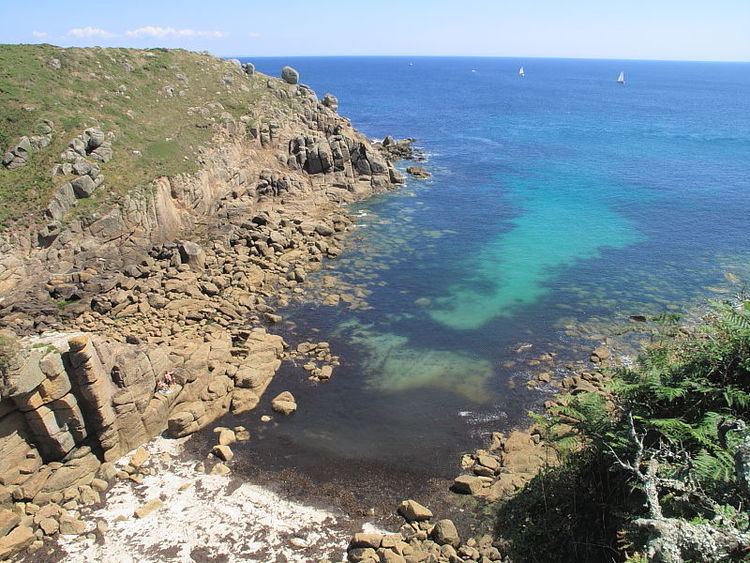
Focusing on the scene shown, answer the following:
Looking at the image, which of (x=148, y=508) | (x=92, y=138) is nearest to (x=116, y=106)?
(x=92, y=138)

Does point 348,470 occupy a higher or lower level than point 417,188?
lower

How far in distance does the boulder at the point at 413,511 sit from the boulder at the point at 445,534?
2.41ft

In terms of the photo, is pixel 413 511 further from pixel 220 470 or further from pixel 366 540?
pixel 220 470

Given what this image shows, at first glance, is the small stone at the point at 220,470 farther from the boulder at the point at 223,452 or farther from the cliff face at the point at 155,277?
the cliff face at the point at 155,277

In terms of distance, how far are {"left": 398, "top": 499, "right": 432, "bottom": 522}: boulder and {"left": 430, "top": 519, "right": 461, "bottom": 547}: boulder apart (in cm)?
73

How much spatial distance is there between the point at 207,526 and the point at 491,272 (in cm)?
2986

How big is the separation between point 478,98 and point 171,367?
160m

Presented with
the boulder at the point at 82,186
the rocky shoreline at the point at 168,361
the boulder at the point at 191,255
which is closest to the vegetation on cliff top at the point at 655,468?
the rocky shoreline at the point at 168,361

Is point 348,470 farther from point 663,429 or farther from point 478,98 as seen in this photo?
point 478,98

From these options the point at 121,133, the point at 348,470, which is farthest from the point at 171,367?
the point at 121,133

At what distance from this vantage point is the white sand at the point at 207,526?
19.9 m

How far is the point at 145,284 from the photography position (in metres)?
37.4

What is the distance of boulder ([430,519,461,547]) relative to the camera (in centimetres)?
2008

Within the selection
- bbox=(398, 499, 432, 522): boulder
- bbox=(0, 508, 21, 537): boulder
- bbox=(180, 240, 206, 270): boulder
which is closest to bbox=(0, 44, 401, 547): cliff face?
bbox=(180, 240, 206, 270): boulder
